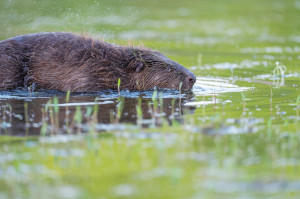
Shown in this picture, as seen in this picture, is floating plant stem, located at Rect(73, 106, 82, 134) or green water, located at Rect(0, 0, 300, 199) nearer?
green water, located at Rect(0, 0, 300, 199)

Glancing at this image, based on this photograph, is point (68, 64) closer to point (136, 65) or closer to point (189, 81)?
point (136, 65)

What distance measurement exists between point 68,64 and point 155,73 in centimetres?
142

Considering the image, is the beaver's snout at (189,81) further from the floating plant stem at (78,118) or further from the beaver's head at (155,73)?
the floating plant stem at (78,118)

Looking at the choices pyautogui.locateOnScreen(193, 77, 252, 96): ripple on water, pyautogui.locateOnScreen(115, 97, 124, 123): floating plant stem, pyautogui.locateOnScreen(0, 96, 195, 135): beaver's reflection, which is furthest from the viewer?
pyautogui.locateOnScreen(193, 77, 252, 96): ripple on water

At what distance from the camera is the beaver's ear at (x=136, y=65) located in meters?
8.66

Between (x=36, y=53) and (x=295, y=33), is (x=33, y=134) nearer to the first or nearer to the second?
(x=36, y=53)

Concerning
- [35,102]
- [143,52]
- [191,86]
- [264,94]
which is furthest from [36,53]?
[264,94]

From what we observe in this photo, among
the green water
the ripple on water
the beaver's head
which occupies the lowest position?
the green water

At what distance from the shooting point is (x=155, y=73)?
8859 mm

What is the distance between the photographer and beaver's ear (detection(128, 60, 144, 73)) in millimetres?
8664

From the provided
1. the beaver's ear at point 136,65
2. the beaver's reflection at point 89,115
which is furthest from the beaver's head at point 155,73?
the beaver's reflection at point 89,115

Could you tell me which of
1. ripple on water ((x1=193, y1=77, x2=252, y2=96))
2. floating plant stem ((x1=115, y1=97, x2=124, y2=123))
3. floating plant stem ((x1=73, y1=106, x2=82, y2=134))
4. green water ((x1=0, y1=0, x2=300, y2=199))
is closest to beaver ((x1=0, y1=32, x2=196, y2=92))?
ripple on water ((x1=193, y1=77, x2=252, y2=96))

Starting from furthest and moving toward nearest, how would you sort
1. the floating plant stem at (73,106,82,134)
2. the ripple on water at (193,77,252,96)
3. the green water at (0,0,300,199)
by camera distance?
1. the ripple on water at (193,77,252,96)
2. the floating plant stem at (73,106,82,134)
3. the green water at (0,0,300,199)

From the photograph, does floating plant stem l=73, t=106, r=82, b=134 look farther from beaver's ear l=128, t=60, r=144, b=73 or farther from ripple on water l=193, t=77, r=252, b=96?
ripple on water l=193, t=77, r=252, b=96
